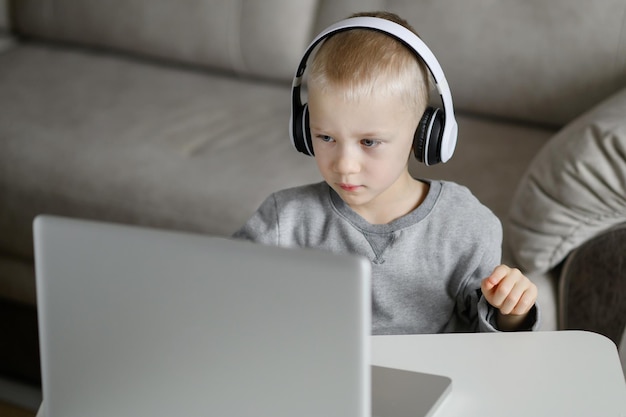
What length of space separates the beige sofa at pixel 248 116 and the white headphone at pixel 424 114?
0.42m

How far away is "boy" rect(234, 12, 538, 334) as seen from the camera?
3.84ft

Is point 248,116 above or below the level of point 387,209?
above

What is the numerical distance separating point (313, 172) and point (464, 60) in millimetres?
467

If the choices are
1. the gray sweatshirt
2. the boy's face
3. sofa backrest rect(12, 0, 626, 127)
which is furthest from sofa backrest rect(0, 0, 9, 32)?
the boy's face

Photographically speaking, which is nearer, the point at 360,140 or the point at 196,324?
the point at 196,324

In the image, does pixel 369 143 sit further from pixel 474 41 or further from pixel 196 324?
pixel 474 41

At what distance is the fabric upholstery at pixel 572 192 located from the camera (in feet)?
5.06

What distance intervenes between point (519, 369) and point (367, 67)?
0.42m

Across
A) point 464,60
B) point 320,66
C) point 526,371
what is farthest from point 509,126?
point 526,371

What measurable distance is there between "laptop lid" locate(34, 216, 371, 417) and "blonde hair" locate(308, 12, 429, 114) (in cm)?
44

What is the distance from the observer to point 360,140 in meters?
1.19

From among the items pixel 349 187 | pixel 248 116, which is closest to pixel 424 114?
pixel 349 187

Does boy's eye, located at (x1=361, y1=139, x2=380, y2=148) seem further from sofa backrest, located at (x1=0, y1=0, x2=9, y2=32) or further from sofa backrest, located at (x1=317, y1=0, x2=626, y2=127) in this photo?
sofa backrest, located at (x1=0, y1=0, x2=9, y2=32)

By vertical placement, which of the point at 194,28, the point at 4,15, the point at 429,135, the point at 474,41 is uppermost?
the point at 4,15
